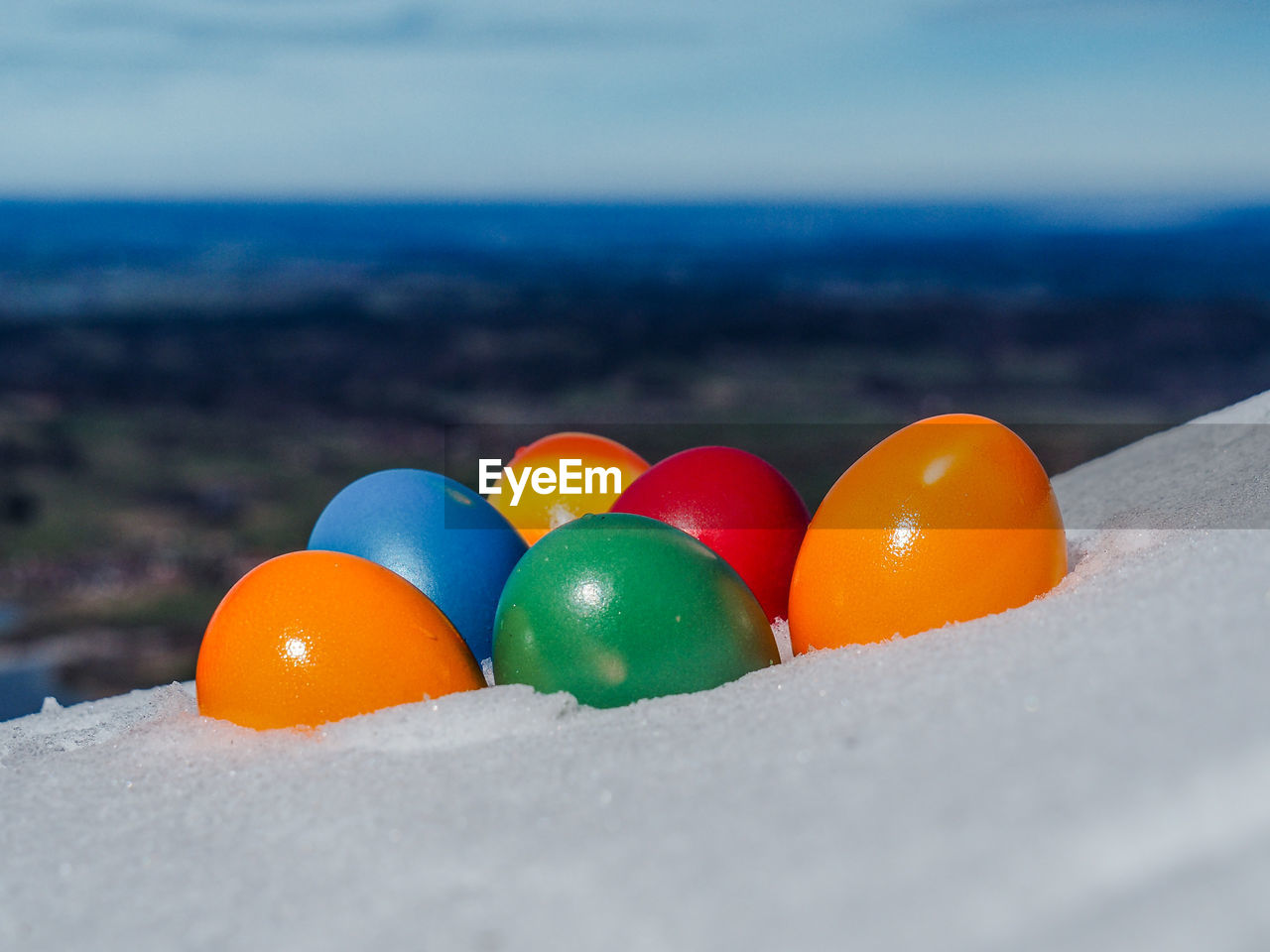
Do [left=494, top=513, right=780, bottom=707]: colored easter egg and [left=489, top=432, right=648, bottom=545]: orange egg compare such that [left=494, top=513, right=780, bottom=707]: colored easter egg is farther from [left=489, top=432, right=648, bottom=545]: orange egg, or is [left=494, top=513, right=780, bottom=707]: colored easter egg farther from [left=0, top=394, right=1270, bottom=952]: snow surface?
[left=489, top=432, right=648, bottom=545]: orange egg

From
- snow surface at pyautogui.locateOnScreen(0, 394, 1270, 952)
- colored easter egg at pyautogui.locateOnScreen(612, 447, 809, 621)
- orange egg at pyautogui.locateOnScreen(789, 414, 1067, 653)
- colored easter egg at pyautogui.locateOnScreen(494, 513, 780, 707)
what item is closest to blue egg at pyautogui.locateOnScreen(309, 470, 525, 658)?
colored easter egg at pyautogui.locateOnScreen(612, 447, 809, 621)

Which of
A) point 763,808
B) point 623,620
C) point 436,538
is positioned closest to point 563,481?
point 436,538

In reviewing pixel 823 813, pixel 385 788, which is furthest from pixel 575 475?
pixel 823 813

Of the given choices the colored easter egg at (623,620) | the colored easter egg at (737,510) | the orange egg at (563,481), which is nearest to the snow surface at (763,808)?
the colored easter egg at (623,620)

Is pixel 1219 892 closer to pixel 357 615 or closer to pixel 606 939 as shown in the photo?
pixel 606 939

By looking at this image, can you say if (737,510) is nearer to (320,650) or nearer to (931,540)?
(931,540)
